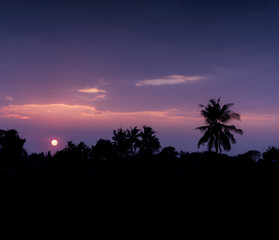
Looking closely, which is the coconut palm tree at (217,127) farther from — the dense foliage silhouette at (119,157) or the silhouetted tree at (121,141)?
the silhouetted tree at (121,141)

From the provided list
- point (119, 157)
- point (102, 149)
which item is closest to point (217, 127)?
point (119, 157)

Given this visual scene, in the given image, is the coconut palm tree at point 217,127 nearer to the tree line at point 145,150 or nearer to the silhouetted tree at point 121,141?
the tree line at point 145,150

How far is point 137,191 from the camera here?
1204 centimetres

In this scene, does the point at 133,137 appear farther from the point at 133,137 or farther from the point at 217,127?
the point at 217,127

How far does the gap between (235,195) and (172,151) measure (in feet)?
128

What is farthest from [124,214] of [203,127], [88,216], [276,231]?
[203,127]

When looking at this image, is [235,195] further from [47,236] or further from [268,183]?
[47,236]

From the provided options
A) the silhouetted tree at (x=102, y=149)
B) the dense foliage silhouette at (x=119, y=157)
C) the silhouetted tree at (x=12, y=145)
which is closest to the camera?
the dense foliage silhouette at (x=119, y=157)

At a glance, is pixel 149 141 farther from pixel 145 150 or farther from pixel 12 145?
pixel 12 145

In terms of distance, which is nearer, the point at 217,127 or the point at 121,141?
the point at 217,127

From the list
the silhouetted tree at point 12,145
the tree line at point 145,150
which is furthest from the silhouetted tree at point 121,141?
the silhouetted tree at point 12,145

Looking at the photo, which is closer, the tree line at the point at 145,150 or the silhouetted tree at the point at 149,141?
the tree line at the point at 145,150

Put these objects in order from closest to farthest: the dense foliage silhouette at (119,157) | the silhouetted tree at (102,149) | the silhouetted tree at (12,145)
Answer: the dense foliage silhouette at (119,157), the silhouetted tree at (12,145), the silhouetted tree at (102,149)

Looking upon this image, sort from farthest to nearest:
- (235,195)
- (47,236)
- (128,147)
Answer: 1. (128,147)
2. (235,195)
3. (47,236)
